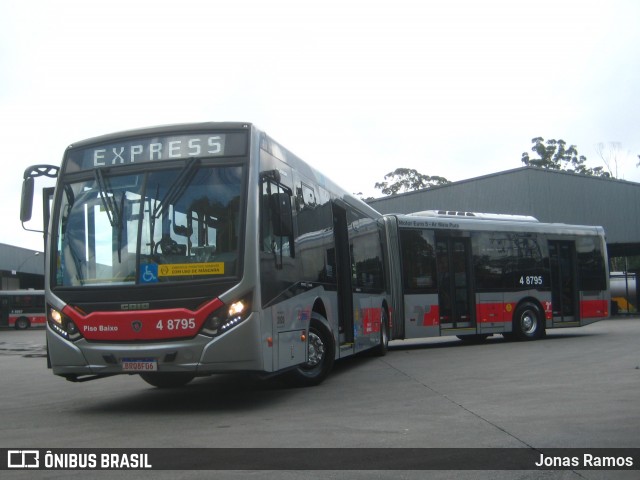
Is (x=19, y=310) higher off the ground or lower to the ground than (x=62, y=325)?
lower

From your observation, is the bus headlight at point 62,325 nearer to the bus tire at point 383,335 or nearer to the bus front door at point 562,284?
the bus tire at point 383,335

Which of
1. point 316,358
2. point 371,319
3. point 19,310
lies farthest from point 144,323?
point 19,310

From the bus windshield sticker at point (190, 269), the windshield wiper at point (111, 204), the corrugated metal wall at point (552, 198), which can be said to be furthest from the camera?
the corrugated metal wall at point (552, 198)

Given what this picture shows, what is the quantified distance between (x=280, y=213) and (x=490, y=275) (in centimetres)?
1149

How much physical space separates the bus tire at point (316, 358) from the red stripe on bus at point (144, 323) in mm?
2625

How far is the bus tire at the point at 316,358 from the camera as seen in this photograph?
35.2ft

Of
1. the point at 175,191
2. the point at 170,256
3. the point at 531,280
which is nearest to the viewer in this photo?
the point at 170,256

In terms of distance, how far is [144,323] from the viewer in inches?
328

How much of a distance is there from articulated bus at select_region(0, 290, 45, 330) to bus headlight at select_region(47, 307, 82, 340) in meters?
47.6

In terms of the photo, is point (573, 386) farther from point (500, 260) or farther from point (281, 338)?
point (500, 260)

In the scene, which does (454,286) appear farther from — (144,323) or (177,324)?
(144,323)

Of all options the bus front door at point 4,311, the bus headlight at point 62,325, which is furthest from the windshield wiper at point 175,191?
the bus front door at point 4,311

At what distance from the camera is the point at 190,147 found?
883cm

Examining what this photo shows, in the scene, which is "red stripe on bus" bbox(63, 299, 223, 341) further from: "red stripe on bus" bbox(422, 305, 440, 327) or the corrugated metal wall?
the corrugated metal wall
